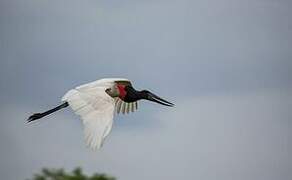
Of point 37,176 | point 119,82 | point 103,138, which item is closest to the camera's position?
point 37,176

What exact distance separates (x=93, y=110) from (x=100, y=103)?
0.23 ft

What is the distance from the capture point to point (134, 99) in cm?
286

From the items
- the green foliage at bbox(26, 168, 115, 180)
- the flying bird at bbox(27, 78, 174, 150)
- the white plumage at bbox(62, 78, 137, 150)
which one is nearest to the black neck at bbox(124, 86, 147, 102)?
the flying bird at bbox(27, 78, 174, 150)

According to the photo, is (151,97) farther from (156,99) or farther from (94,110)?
(94,110)

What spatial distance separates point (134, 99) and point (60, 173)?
165 centimetres

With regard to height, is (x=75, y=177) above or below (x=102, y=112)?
below

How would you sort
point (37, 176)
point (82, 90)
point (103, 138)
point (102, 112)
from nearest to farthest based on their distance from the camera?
1. point (37, 176)
2. point (103, 138)
3. point (102, 112)
4. point (82, 90)

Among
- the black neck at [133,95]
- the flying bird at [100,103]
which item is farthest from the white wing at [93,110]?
the black neck at [133,95]

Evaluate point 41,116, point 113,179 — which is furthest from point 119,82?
point 113,179

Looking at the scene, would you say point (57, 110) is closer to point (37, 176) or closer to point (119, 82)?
point (119, 82)

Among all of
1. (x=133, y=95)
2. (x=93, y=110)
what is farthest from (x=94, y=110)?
(x=133, y=95)

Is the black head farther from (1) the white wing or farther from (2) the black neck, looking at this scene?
(1) the white wing

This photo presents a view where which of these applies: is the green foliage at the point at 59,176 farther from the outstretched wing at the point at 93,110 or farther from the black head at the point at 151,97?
the black head at the point at 151,97

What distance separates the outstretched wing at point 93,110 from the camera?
1.87 metres
